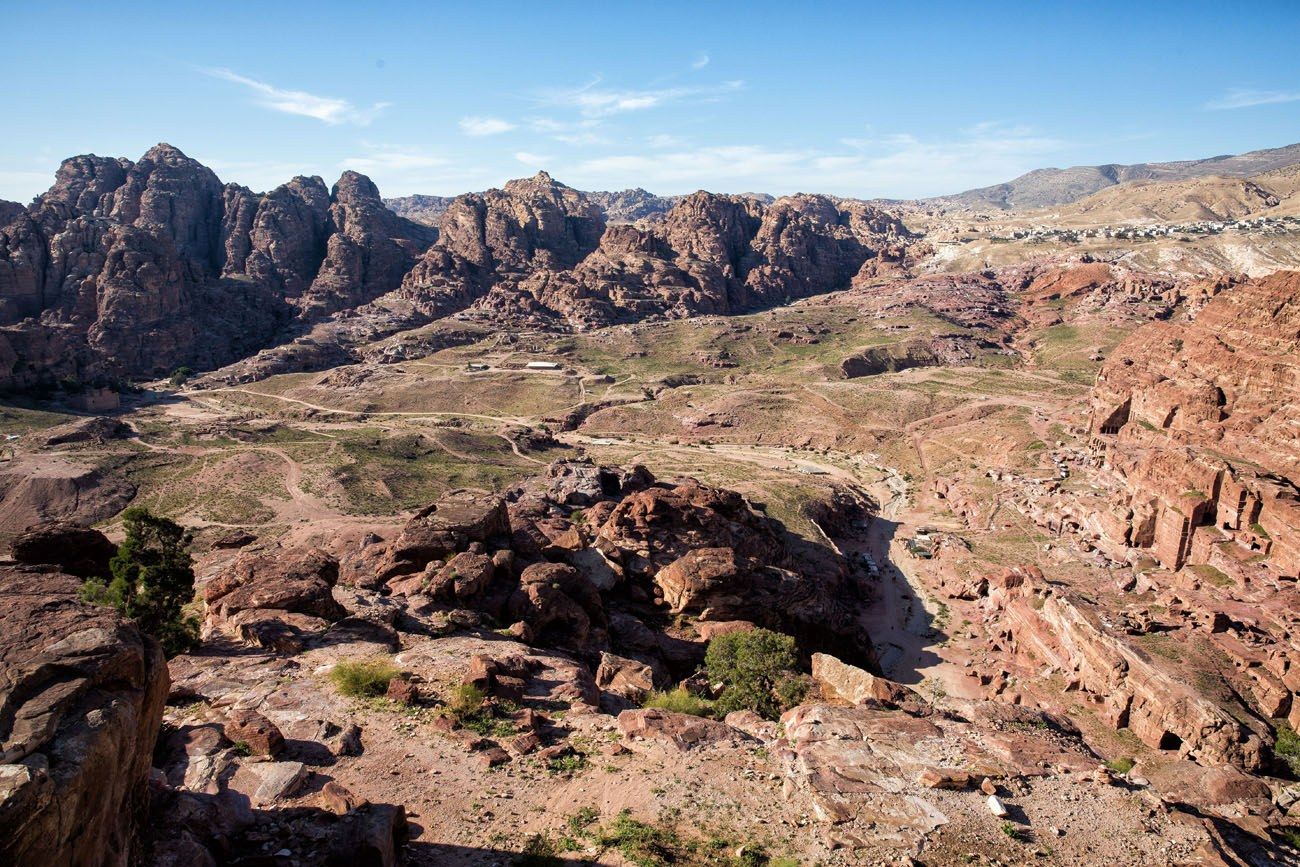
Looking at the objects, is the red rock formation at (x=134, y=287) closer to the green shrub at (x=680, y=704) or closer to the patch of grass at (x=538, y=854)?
the green shrub at (x=680, y=704)

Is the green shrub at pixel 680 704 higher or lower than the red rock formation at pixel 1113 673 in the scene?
higher

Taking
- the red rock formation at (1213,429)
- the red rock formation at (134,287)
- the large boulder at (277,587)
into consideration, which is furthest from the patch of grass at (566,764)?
the red rock formation at (134,287)

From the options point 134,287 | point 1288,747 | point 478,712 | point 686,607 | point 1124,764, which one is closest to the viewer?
point 478,712

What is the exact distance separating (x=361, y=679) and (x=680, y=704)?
1176 cm

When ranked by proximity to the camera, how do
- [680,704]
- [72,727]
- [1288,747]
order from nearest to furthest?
[72,727], [680,704], [1288,747]

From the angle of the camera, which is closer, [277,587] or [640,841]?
[640,841]

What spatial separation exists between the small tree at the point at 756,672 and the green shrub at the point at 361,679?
12833 mm

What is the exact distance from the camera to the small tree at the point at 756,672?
2967 cm

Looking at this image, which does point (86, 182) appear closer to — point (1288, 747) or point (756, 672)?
point (756, 672)

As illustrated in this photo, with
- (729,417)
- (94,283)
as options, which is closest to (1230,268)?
(729,417)

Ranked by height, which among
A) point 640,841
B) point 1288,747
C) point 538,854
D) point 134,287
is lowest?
point 1288,747

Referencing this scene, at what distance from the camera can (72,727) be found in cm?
1042

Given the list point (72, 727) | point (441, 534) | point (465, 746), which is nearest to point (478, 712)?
point (465, 746)

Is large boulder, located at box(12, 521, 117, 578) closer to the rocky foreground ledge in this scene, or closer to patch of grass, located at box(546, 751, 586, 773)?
the rocky foreground ledge
